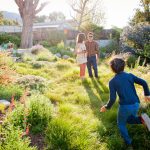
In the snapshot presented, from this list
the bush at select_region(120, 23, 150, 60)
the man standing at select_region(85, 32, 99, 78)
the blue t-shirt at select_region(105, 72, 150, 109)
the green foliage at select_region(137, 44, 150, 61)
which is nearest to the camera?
the blue t-shirt at select_region(105, 72, 150, 109)

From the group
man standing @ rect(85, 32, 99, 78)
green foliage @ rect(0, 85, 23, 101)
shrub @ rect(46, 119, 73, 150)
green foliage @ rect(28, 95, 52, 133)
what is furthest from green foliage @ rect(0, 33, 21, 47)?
shrub @ rect(46, 119, 73, 150)

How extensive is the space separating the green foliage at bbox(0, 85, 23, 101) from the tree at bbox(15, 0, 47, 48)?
15.8 metres

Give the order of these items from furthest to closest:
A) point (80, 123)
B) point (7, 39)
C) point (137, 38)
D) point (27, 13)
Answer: point (7, 39), point (27, 13), point (137, 38), point (80, 123)

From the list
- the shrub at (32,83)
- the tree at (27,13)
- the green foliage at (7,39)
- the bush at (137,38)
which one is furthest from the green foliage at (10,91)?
the green foliage at (7,39)

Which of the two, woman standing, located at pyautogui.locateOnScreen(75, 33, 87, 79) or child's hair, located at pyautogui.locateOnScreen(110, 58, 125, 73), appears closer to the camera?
child's hair, located at pyautogui.locateOnScreen(110, 58, 125, 73)

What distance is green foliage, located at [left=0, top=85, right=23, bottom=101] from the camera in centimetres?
852

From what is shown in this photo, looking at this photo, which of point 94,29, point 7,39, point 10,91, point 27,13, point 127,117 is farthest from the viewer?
point 94,29

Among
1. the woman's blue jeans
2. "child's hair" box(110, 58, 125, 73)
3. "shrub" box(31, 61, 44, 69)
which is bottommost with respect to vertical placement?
"shrub" box(31, 61, 44, 69)

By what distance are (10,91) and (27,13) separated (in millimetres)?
16373

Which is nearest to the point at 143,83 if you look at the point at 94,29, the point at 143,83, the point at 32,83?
the point at 143,83

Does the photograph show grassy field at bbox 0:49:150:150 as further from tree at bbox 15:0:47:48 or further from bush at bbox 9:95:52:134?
tree at bbox 15:0:47:48

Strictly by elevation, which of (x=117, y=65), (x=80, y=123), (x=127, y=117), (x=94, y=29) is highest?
(x=117, y=65)

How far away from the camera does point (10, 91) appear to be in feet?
28.5

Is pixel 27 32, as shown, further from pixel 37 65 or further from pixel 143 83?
pixel 143 83
